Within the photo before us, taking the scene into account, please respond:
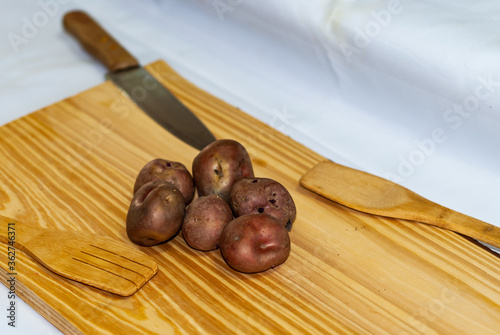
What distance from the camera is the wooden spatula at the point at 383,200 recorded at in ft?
5.91

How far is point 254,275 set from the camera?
1.66m

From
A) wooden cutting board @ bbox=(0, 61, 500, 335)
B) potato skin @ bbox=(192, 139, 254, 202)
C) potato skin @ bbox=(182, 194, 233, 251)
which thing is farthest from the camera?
potato skin @ bbox=(192, 139, 254, 202)

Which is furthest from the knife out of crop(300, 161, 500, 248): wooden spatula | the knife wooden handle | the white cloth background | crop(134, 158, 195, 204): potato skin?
crop(300, 161, 500, 248): wooden spatula

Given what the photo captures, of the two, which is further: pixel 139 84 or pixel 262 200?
pixel 139 84

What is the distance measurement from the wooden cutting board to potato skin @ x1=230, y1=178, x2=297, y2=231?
13 centimetres

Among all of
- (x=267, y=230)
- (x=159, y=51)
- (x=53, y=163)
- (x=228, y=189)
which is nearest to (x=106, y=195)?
(x=53, y=163)

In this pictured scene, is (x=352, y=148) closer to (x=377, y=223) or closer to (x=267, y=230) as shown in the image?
(x=377, y=223)

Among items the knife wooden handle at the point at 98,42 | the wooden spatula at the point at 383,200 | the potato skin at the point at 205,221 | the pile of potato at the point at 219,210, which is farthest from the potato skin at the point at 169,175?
the knife wooden handle at the point at 98,42

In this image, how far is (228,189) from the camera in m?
1.79

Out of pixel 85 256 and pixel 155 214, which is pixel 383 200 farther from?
pixel 85 256

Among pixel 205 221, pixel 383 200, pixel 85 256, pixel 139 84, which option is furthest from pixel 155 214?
pixel 139 84

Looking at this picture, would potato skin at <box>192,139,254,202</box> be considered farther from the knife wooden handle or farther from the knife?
the knife wooden handle

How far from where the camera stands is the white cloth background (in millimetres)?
2260

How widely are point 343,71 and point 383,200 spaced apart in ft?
2.84
